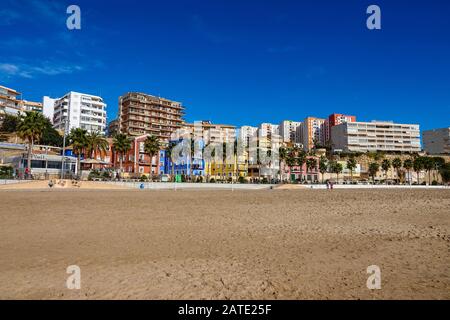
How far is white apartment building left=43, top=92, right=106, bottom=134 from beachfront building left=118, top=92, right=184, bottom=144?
771 cm

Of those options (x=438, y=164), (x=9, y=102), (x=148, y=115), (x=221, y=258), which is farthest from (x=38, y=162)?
(x=438, y=164)

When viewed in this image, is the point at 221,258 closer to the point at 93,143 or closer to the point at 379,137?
the point at 93,143

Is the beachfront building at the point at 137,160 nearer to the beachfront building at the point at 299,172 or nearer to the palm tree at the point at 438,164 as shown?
the beachfront building at the point at 299,172

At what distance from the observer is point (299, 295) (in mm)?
5684

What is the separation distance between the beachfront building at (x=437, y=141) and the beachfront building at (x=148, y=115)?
149 metres

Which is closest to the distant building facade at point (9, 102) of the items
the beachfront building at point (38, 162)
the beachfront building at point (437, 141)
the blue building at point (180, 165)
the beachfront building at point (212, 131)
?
the beachfront building at point (38, 162)

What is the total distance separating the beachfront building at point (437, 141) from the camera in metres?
181

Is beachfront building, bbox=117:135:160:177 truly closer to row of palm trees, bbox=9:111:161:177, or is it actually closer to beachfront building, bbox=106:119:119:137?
row of palm trees, bbox=9:111:161:177

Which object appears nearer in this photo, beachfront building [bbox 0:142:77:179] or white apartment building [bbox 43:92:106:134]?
beachfront building [bbox 0:142:77:179]

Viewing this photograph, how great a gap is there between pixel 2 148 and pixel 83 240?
71901mm

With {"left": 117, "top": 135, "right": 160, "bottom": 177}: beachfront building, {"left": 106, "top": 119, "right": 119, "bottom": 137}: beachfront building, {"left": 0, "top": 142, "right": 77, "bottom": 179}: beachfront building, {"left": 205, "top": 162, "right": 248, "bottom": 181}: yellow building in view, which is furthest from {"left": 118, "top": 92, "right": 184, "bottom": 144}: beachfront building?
{"left": 0, "top": 142, "right": 77, "bottom": 179}: beachfront building

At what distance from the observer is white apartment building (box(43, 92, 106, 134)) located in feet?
380
